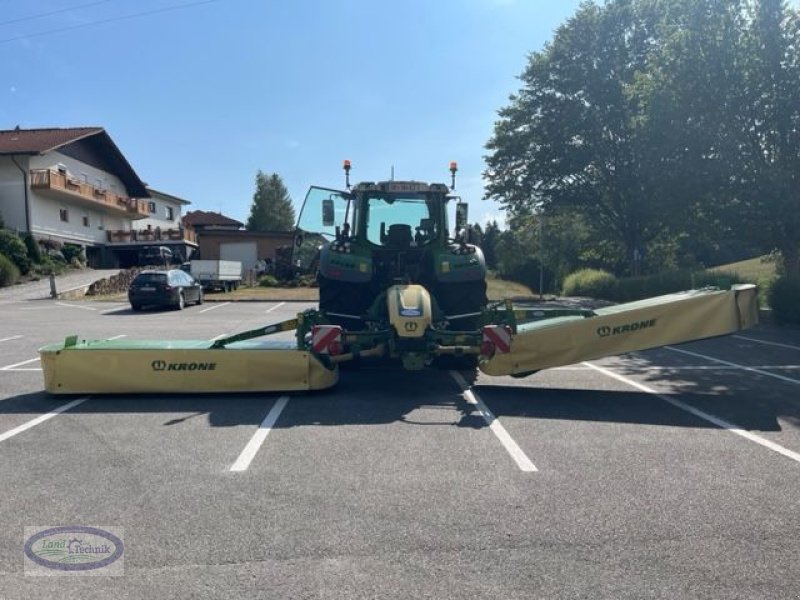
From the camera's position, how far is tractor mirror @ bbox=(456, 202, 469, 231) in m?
9.56

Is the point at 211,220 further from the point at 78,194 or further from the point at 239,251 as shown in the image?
the point at 78,194

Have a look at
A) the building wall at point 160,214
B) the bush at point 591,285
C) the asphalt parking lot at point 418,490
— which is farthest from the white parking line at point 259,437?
the building wall at point 160,214

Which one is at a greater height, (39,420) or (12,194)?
(12,194)

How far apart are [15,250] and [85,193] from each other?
9046 mm

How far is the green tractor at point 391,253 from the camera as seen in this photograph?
8.92m

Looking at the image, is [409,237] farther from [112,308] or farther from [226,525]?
[112,308]

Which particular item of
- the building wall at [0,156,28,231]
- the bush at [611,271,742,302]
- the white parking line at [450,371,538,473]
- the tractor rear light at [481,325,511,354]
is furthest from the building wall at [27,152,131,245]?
the tractor rear light at [481,325,511,354]

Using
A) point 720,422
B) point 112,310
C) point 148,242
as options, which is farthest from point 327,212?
point 148,242

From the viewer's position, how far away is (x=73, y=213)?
1715 inches

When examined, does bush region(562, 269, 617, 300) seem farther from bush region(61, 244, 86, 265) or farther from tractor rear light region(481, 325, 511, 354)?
bush region(61, 244, 86, 265)

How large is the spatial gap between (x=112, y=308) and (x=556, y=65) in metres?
23.3

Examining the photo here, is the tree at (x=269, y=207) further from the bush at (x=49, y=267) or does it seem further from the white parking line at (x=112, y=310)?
the white parking line at (x=112, y=310)

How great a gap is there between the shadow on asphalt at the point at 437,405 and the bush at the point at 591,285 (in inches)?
957

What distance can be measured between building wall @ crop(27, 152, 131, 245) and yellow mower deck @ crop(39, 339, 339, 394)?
36.8 meters
